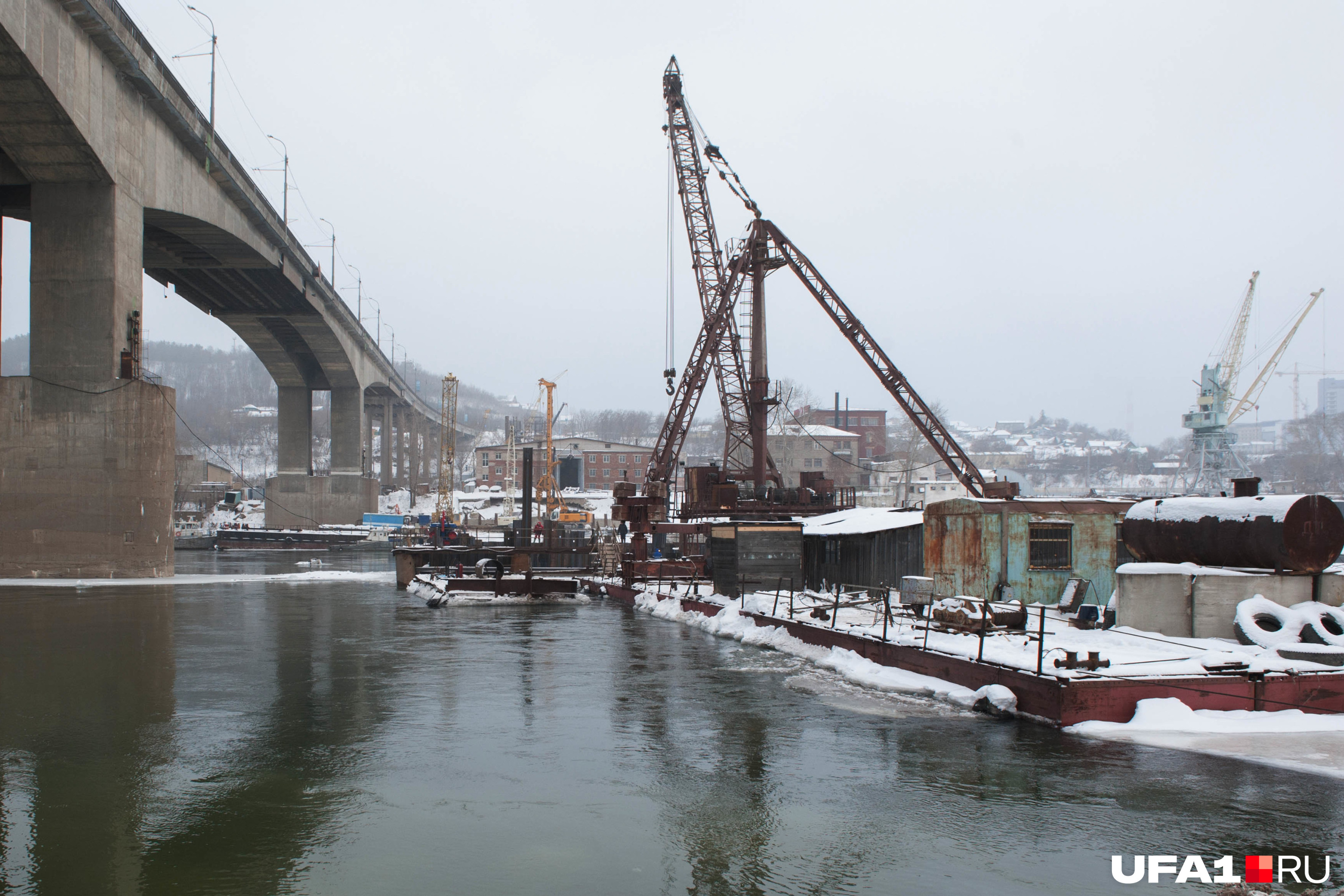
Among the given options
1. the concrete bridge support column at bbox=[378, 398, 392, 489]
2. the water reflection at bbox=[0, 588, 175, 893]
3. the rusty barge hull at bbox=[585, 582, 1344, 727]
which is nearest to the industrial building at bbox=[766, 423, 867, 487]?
the concrete bridge support column at bbox=[378, 398, 392, 489]

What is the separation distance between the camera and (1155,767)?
1252 cm

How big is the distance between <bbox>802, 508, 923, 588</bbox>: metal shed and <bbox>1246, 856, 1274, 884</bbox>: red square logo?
18553 mm

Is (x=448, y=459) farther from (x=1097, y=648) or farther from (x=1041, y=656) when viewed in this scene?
(x=1041, y=656)

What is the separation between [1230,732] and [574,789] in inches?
386

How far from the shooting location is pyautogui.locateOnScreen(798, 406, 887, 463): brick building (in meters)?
167

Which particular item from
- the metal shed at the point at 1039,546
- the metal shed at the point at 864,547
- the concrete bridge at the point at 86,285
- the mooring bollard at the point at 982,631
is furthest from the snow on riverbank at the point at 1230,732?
the concrete bridge at the point at 86,285

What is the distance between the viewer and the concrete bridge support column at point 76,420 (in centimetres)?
3850

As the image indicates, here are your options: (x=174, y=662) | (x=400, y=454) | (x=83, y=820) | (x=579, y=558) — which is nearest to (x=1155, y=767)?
(x=83, y=820)

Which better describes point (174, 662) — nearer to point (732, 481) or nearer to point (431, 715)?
point (431, 715)

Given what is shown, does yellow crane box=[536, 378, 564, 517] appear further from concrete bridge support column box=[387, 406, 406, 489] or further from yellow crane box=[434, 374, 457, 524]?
concrete bridge support column box=[387, 406, 406, 489]

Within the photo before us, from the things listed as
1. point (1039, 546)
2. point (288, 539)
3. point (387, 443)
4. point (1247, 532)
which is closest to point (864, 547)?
point (1039, 546)

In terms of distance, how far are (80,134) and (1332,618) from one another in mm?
42927

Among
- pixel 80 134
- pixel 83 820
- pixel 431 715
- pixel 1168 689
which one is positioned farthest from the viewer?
pixel 80 134

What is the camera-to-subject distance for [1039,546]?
23156mm
